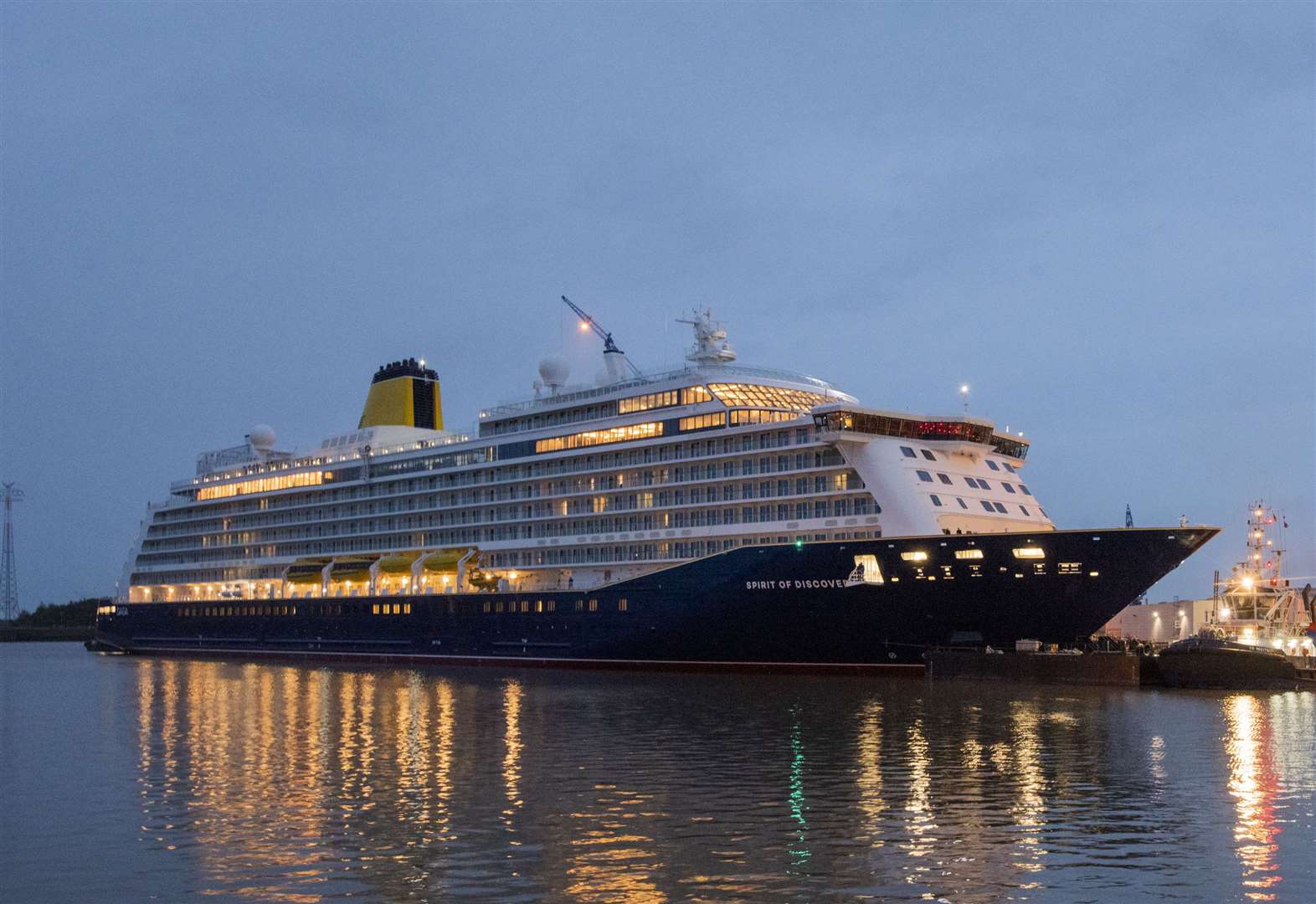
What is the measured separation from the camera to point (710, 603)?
50.5 meters

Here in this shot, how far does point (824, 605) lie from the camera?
47812mm

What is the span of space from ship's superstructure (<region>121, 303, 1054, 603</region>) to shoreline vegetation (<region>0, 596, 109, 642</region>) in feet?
261

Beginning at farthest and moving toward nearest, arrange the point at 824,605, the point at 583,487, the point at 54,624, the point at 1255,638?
the point at 54,624
the point at 583,487
the point at 1255,638
the point at 824,605

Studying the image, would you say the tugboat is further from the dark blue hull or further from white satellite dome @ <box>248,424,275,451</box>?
white satellite dome @ <box>248,424,275,451</box>

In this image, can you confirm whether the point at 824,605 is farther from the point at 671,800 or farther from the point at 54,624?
the point at 54,624

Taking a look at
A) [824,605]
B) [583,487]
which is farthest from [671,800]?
[583,487]

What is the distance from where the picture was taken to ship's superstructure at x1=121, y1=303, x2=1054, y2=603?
49438 mm

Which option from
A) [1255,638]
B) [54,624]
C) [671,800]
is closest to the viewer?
[671,800]

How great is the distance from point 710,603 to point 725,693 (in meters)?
8.30

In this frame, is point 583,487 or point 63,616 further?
point 63,616

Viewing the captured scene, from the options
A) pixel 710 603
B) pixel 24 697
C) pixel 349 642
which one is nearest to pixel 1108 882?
pixel 710 603

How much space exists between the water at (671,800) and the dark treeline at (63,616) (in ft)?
482

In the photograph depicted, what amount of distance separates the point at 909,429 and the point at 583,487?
59.3 feet

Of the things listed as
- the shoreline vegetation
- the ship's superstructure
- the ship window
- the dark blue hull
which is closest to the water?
the dark blue hull
